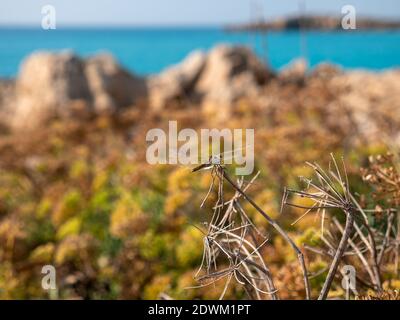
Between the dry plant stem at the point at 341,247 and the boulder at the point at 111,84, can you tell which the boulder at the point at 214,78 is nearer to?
the boulder at the point at 111,84

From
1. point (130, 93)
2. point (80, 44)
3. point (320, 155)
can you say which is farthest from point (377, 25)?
point (80, 44)

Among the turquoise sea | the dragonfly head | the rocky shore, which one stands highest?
the turquoise sea

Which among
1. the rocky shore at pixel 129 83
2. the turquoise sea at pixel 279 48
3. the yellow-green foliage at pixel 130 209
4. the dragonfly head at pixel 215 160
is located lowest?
the yellow-green foliage at pixel 130 209

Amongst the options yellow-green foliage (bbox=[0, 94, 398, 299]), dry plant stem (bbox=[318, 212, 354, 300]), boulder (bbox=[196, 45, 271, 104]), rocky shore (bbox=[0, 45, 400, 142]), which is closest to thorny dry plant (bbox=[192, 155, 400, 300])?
dry plant stem (bbox=[318, 212, 354, 300])

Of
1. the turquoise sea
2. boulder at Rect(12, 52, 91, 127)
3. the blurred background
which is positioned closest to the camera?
the blurred background

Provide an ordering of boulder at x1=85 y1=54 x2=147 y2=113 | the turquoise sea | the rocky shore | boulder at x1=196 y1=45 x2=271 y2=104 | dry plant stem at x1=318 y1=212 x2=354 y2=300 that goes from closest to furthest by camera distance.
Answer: dry plant stem at x1=318 y1=212 x2=354 y2=300
boulder at x1=196 y1=45 x2=271 y2=104
the rocky shore
boulder at x1=85 y1=54 x2=147 y2=113
the turquoise sea

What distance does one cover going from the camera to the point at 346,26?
2596 millimetres

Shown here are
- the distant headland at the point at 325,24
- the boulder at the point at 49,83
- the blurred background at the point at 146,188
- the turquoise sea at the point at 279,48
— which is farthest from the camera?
the turquoise sea at the point at 279,48

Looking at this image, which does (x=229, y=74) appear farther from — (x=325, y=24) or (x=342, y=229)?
(x=342, y=229)

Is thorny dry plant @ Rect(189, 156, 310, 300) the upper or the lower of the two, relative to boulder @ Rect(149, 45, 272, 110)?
lower

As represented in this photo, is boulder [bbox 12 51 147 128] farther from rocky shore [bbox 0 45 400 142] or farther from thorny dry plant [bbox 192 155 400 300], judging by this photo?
thorny dry plant [bbox 192 155 400 300]

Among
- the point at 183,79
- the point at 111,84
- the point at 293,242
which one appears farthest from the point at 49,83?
the point at 293,242

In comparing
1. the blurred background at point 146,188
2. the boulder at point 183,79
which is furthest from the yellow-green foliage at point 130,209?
the boulder at point 183,79

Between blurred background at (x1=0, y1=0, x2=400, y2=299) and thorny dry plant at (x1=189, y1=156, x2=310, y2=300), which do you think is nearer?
thorny dry plant at (x1=189, y1=156, x2=310, y2=300)
